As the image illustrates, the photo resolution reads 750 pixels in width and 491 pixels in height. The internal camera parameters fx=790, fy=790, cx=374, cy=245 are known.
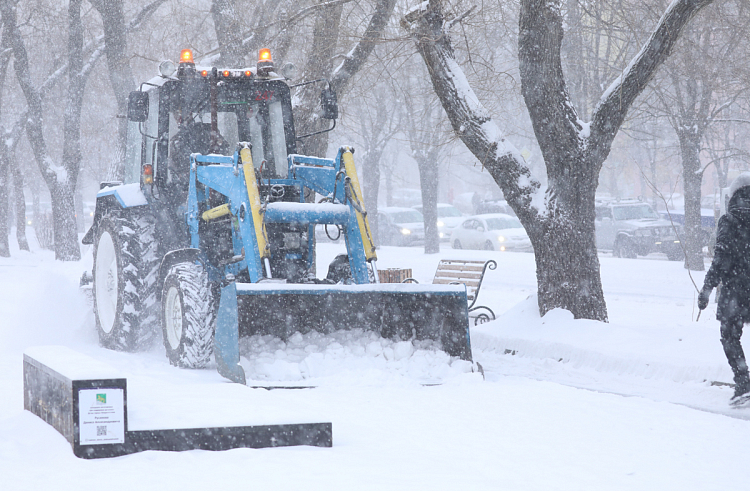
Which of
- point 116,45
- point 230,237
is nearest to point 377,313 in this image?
point 230,237

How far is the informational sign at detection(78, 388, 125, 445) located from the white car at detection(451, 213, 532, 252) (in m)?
19.9

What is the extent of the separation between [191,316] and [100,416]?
2.47m

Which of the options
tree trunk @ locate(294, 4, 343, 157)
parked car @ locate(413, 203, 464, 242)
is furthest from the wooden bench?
parked car @ locate(413, 203, 464, 242)

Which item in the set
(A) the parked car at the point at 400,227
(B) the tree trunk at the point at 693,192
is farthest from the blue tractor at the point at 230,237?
(A) the parked car at the point at 400,227

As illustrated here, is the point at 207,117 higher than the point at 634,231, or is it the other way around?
the point at 207,117

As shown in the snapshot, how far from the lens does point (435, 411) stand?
18.0ft

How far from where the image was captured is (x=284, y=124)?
25.8ft

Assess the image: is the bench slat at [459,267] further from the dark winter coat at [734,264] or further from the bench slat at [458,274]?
the dark winter coat at [734,264]

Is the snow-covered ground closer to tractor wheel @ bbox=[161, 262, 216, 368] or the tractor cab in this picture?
tractor wheel @ bbox=[161, 262, 216, 368]

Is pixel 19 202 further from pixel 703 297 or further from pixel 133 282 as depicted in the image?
pixel 703 297

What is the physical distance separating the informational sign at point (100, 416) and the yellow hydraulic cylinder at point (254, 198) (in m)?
2.50

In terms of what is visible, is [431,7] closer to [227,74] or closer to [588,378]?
[227,74]

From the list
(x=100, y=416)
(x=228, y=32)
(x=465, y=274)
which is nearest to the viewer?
(x=100, y=416)

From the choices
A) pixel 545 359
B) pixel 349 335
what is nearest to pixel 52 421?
pixel 349 335
